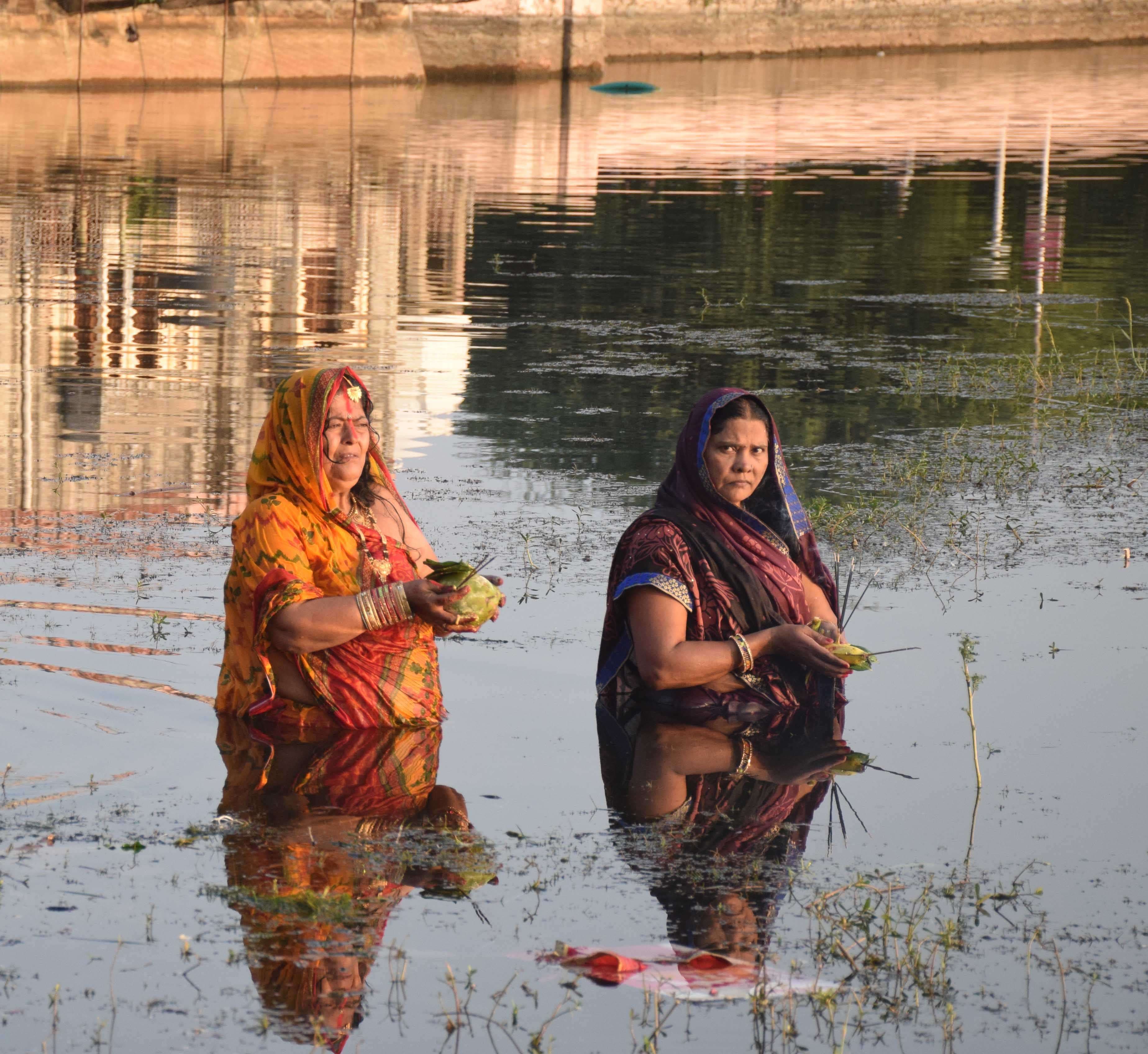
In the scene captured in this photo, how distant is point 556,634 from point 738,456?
4.60 feet

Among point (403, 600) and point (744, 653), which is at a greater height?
point (403, 600)

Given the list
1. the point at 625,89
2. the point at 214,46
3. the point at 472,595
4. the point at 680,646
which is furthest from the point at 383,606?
the point at 625,89

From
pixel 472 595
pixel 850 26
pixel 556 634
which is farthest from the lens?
pixel 850 26

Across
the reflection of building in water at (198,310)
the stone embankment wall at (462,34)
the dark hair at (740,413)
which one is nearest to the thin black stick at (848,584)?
the dark hair at (740,413)

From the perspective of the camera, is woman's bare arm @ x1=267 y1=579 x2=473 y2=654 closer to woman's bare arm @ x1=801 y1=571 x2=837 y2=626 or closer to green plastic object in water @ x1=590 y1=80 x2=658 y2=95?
woman's bare arm @ x1=801 y1=571 x2=837 y2=626

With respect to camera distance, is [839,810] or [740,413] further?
[740,413]

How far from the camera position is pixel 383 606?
5102 millimetres

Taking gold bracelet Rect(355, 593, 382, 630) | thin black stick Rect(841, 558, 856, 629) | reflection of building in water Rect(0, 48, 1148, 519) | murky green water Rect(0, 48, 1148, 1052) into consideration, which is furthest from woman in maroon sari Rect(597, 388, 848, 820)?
reflection of building in water Rect(0, 48, 1148, 519)

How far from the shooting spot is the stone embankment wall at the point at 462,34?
38.6m

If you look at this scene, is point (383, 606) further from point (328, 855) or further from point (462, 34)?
point (462, 34)

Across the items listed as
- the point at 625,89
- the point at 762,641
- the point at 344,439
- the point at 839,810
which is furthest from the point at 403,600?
the point at 625,89

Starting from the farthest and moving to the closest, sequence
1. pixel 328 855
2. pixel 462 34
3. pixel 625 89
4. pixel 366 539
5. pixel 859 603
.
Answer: pixel 462 34
pixel 625 89
pixel 859 603
pixel 366 539
pixel 328 855

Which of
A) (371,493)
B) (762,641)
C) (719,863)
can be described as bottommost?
(719,863)

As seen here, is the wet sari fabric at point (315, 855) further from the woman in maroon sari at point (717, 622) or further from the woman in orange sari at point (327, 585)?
the woman in maroon sari at point (717, 622)
